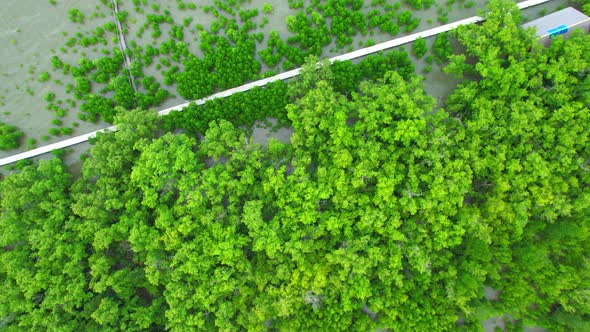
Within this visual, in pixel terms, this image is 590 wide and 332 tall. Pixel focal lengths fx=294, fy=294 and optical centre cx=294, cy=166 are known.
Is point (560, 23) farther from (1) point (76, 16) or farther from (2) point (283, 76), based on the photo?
(1) point (76, 16)

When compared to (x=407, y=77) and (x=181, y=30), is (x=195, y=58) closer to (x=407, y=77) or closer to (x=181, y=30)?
(x=181, y=30)

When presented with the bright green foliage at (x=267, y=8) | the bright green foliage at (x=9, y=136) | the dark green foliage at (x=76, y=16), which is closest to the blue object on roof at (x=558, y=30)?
the bright green foliage at (x=267, y=8)

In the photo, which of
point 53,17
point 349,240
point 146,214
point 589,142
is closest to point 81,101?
point 53,17

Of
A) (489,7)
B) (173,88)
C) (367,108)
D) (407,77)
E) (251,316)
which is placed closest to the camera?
(251,316)

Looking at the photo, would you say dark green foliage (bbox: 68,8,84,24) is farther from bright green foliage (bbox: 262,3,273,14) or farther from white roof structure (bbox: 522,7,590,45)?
white roof structure (bbox: 522,7,590,45)

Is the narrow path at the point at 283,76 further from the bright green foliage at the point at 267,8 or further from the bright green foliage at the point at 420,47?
the bright green foliage at the point at 267,8

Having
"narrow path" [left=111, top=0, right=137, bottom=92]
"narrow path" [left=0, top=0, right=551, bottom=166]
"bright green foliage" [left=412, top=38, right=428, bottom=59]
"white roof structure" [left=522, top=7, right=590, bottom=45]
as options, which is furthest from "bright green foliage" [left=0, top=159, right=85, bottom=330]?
"white roof structure" [left=522, top=7, right=590, bottom=45]

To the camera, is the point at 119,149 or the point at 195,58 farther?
the point at 195,58

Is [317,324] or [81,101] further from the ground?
[81,101]
